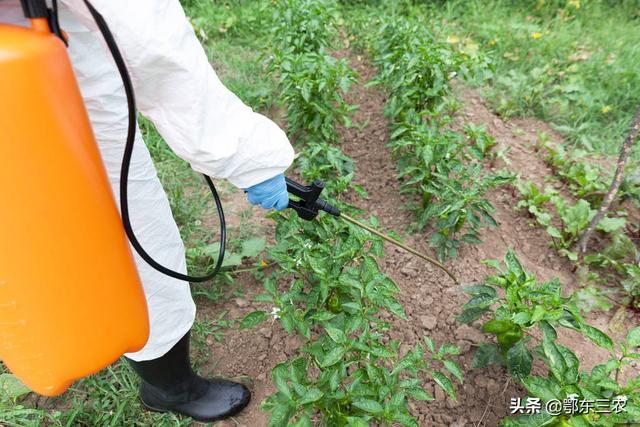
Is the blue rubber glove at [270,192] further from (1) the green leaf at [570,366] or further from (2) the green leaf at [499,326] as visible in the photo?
(1) the green leaf at [570,366]

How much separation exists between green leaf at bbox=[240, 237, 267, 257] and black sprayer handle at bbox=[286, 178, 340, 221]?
0.81m

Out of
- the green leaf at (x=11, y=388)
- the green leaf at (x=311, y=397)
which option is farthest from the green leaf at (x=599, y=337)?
the green leaf at (x=11, y=388)

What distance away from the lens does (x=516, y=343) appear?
1.56 meters

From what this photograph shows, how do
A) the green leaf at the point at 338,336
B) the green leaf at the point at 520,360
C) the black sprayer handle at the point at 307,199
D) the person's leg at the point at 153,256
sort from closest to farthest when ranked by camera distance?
the person's leg at the point at 153,256 < the green leaf at the point at 338,336 < the black sprayer handle at the point at 307,199 < the green leaf at the point at 520,360

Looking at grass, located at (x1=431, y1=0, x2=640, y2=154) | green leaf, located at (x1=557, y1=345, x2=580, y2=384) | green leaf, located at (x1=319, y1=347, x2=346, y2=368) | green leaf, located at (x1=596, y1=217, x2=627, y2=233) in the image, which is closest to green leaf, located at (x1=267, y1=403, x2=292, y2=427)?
green leaf, located at (x1=319, y1=347, x2=346, y2=368)

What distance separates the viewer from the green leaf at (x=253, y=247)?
7.25 ft

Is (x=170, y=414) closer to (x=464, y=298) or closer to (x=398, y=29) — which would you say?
(x=464, y=298)

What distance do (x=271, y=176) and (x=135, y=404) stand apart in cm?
116

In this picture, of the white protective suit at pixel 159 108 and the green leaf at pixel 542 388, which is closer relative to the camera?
the white protective suit at pixel 159 108

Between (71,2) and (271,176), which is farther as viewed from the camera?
(271,176)

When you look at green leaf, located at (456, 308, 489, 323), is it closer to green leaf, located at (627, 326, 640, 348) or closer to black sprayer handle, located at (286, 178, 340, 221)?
green leaf, located at (627, 326, 640, 348)

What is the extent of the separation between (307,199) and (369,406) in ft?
2.07

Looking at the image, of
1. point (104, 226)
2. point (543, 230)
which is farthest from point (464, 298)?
point (104, 226)

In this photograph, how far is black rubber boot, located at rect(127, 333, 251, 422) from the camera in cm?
155
